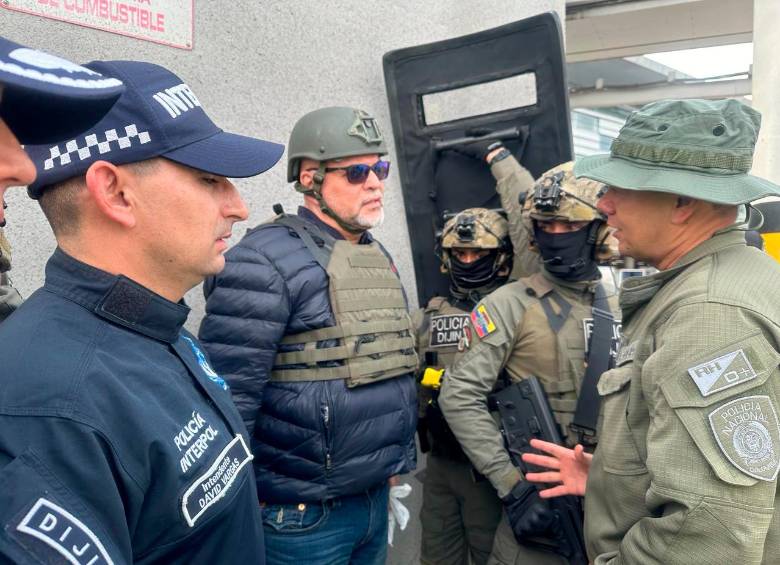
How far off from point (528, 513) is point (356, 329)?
96 centimetres

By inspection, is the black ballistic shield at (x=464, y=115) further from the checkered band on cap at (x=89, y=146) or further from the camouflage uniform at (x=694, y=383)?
the checkered band on cap at (x=89, y=146)

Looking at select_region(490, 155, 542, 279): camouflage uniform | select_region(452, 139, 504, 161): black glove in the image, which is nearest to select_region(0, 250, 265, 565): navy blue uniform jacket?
select_region(490, 155, 542, 279): camouflage uniform

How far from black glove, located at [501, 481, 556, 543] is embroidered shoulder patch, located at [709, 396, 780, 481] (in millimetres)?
1152

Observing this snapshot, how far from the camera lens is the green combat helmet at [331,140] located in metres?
2.30

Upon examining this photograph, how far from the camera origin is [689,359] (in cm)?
127

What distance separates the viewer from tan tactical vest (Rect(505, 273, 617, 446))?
2416 mm

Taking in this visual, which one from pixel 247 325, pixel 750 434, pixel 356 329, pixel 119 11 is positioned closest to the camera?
pixel 750 434

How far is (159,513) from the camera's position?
0.97 metres

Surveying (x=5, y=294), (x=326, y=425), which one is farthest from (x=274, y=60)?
(x=326, y=425)

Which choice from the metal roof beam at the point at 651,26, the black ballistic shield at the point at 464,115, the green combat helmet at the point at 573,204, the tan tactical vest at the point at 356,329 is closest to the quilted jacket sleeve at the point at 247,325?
the tan tactical vest at the point at 356,329

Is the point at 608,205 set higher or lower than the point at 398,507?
higher

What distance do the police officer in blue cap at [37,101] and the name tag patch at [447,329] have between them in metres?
2.47

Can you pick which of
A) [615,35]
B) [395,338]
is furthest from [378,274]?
[615,35]

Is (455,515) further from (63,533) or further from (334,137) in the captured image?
(63,533)
